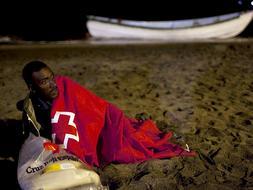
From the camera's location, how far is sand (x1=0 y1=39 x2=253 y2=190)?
312cm

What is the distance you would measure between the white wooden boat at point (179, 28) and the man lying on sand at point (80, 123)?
Answer: 11.0 metres

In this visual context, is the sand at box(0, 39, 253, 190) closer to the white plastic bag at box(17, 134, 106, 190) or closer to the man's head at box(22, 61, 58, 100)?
the white plastic bag at box(17, 134, 106, 190)

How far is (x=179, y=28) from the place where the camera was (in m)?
13.7

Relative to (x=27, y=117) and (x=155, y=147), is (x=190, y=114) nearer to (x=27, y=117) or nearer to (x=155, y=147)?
(x=155, y=147)

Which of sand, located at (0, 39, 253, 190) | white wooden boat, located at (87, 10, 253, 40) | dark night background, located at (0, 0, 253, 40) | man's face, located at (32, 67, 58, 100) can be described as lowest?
sand, located at (0, 39, 253, 190)

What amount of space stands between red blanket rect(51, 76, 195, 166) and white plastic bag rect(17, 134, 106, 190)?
36 centimetres

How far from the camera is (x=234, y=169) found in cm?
314

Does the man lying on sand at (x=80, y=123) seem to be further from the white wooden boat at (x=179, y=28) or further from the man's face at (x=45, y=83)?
the white wooden boat at (x=179, y=28)

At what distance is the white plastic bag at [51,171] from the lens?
2281 mm

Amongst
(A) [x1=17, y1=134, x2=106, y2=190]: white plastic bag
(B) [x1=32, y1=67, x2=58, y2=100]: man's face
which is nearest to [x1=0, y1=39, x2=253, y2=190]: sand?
(A) [x1=17, y1=134, x2=106, y2=190]: white plastic bag

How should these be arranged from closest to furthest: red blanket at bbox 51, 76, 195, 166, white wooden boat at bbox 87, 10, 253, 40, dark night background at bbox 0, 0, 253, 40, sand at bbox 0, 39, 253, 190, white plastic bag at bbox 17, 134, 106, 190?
white plastic bag at bbox 17, 134, 106, 190 → red blanket at bbox 51, 76, 195, 166 → sand at bbox 0, 39, 253, 190 → white wooden boat at bbox 87, 10, 253, 40 → dark night background at bbox 0, 0, 253, 40

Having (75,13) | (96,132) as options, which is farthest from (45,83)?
(75,13)

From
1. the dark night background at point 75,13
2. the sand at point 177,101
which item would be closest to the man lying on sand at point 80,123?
the sand at point 177,101

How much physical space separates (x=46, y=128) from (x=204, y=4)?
23511mm
